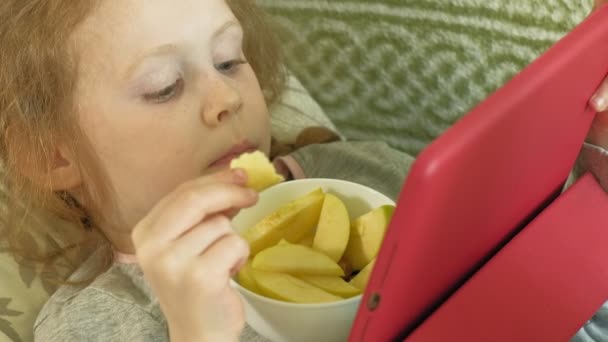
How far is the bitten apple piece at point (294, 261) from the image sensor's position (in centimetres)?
67

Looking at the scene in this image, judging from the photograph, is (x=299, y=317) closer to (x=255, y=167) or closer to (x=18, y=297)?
(x=255, y=167)

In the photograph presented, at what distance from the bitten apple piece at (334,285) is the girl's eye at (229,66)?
0.99ft

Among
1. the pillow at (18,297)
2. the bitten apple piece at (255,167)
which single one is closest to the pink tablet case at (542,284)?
the bitten apple piece at (255,167)

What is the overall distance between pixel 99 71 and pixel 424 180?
1.67 ft

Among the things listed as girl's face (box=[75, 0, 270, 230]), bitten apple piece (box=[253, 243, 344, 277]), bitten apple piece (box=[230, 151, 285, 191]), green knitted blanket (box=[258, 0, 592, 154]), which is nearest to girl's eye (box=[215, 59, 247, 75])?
girl's face (box=[75, 0, 270, 230])

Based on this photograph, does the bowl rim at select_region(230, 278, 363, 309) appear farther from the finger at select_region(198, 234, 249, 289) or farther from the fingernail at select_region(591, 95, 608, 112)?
the fingernail at select_region(591, 95, 608, 112)

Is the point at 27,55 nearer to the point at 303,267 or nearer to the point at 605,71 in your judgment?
the point at 303,267

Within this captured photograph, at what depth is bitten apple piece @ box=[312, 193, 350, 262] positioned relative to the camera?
2.34 feet

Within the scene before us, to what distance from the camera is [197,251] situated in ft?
1.84

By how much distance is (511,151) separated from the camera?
51 cm

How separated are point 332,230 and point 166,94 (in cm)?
26

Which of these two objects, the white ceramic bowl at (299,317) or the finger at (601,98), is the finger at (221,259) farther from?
the finger at (601,98)

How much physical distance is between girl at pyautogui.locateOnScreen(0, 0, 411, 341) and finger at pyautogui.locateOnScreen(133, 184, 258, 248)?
0.46 feet

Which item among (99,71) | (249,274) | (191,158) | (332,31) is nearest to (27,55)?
(99,71)
